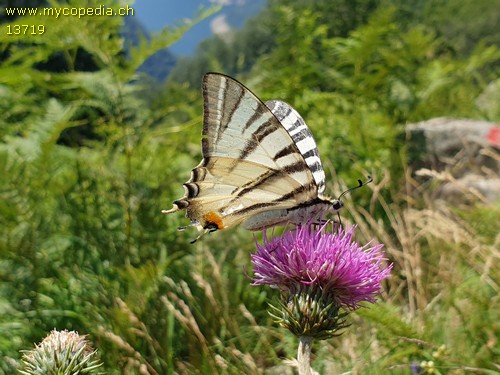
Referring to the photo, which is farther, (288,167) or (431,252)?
(431,252)

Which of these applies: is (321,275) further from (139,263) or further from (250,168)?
(139,263)

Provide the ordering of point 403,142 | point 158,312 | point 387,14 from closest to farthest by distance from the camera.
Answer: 1. point 158,312
2. point 403,142
3. point 387,14

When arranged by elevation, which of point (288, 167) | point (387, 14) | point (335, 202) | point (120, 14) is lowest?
point (335, 202)

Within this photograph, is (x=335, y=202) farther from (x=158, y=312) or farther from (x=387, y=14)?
(x=387, y=14)

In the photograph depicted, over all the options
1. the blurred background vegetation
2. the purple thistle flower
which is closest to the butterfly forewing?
the purple thistle flower

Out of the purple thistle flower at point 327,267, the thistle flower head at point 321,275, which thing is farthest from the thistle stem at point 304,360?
the purple thistle flower at point 327,267

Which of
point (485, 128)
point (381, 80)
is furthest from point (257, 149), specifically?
point (485, 128)

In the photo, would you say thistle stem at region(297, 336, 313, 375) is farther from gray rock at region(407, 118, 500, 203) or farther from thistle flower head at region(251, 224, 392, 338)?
gray rock at region(407, 118, 500, 203)

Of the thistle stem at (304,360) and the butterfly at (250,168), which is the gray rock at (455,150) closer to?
the butterfly at (250,168)

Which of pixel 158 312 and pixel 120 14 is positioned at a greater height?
pixel 120 14
